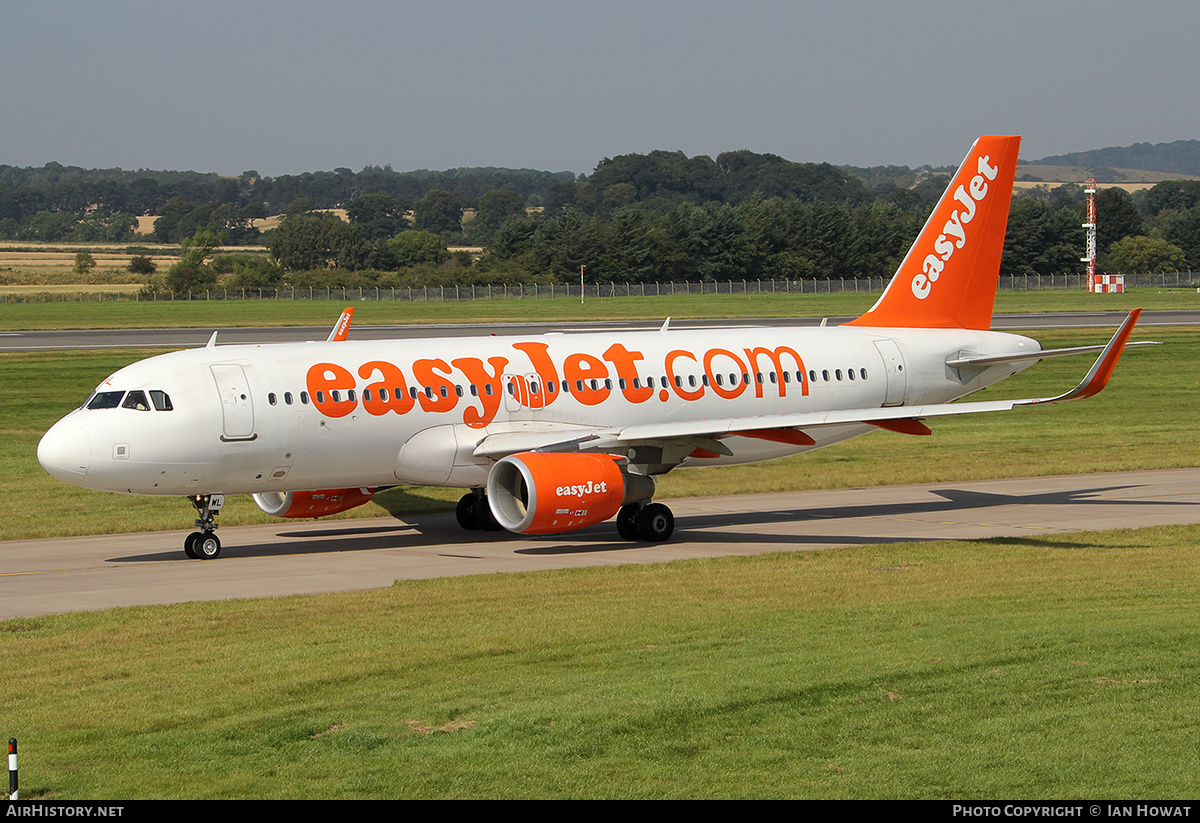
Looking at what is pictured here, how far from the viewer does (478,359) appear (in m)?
29.8

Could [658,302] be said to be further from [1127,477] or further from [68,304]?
[1127,477]

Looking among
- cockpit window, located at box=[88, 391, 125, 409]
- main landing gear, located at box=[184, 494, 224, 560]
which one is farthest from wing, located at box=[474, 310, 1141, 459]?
cockpit window, located at box=[88, 391, 125, 409]

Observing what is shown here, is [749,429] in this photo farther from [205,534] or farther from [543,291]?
[543,291]

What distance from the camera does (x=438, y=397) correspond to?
28859mm

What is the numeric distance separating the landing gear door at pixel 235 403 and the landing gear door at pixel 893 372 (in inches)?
598

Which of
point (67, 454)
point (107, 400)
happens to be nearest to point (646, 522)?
point (107, 400)

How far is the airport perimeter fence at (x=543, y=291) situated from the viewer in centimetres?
15025

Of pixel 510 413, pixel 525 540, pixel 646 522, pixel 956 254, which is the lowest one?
pixel 525 540

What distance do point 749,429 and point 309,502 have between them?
9474 mm

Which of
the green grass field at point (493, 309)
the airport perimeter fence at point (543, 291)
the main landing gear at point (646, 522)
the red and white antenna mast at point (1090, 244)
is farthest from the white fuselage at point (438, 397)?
the red and white antenna mast at point (1090, 244)

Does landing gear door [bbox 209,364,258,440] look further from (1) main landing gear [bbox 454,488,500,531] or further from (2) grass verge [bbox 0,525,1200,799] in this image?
(2) grass verge [bbox 0,525,1200,799]

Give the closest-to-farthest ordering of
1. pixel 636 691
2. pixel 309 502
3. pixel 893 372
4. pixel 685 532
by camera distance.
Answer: pixel 636 691 < pixel 309 502 < pixel 685 532 < pixel 893 372

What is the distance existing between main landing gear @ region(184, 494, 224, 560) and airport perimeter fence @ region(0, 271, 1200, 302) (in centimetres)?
11895

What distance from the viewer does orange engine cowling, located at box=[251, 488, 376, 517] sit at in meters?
29.9
